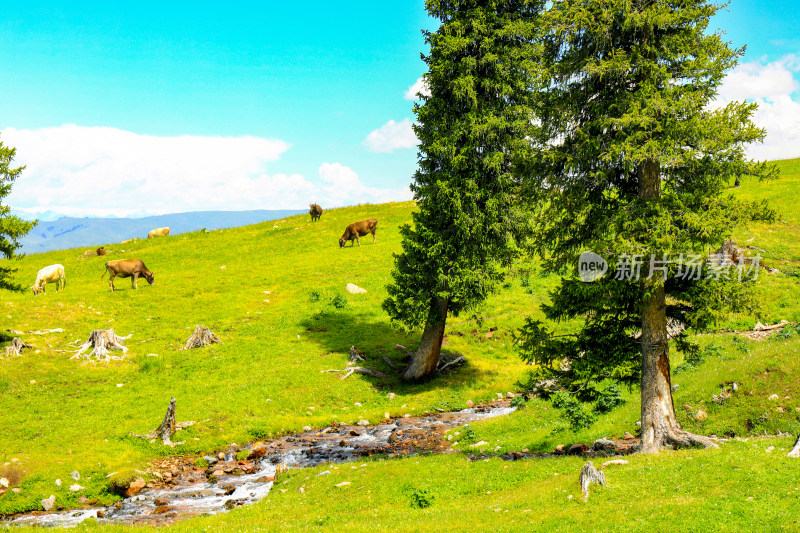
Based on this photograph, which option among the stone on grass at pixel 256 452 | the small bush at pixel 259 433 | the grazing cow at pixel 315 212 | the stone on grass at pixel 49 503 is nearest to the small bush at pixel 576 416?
the stone on grass at pixel 256 452

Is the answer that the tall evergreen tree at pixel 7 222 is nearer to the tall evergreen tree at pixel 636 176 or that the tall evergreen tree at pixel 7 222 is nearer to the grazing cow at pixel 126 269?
the grazing cow at pixel 126 269

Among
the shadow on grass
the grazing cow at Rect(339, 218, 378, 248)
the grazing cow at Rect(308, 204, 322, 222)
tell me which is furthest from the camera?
the grazing cow at Rect(308, 204, 322, 222)

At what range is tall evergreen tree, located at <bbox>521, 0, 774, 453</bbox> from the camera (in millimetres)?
13852

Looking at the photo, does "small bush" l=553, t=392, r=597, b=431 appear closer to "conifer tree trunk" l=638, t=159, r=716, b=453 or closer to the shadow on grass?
"conifer tree trunk" l=638, t=159, r=716, b=453

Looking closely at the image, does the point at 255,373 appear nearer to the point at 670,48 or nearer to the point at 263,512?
the point at 263,512

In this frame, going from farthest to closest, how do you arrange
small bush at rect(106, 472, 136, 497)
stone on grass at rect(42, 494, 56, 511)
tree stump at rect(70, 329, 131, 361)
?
tree stump at rect(70, 329, 131, 361)
small bush at rect(106, 472, 136, 497)
stone on grass at rect(42, 494, 56, 511)

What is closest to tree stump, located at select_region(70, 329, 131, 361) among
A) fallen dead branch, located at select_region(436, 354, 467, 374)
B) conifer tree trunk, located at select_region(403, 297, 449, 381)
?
conifer tree trunk, located at select_region(403, 297, 449, 381)

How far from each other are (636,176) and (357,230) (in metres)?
41.1

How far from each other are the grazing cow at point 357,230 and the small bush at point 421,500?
4123 centimetres

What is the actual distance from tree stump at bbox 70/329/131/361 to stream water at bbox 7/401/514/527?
41.7ft

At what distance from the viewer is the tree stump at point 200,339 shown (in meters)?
31.5

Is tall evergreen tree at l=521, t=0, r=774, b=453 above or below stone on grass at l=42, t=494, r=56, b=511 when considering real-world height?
above

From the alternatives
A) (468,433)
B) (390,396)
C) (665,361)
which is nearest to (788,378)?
(665,361)

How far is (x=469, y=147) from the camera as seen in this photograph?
25.7 meters
